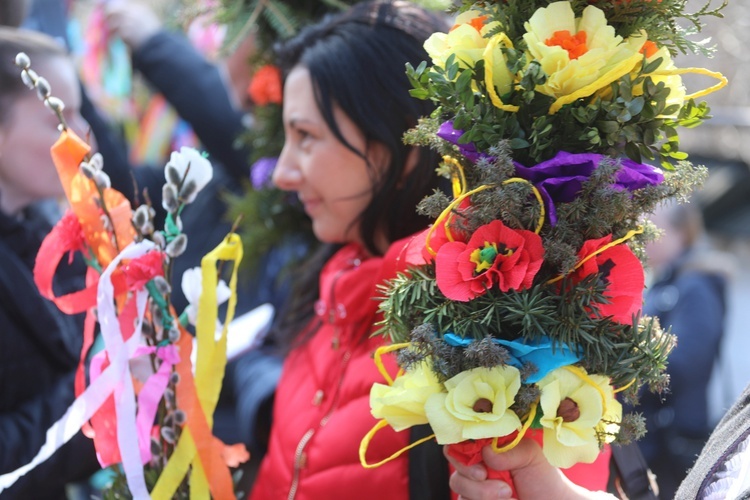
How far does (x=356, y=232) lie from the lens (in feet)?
5.20

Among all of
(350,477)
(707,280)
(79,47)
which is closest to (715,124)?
(707,280)

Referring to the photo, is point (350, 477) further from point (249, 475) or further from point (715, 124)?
point (715, 124)

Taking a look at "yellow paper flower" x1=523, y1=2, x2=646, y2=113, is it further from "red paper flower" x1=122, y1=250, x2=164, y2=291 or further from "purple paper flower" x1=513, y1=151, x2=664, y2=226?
"red paper flower" x1=122, y1=250, x2=164, y2=291

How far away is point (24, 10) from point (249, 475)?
4.95 feet

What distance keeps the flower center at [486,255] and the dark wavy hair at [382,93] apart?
53 centimetres

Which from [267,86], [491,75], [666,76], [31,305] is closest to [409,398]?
[491,75]

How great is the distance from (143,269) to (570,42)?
0.70 meters

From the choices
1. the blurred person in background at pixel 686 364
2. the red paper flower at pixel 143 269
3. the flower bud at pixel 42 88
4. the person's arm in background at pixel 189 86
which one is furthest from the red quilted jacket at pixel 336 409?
the blurred person in background at pixel 686 364

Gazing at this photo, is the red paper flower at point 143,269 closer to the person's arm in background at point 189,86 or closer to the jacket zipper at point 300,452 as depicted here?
the jacket zipper at point 300,452

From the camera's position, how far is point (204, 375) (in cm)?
135

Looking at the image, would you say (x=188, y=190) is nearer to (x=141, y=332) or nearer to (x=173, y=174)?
(x=173, y=174)

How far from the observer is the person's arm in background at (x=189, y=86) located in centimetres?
261

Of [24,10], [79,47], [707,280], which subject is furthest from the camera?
[79,47]

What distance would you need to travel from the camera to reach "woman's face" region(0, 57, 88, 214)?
1866 mm
